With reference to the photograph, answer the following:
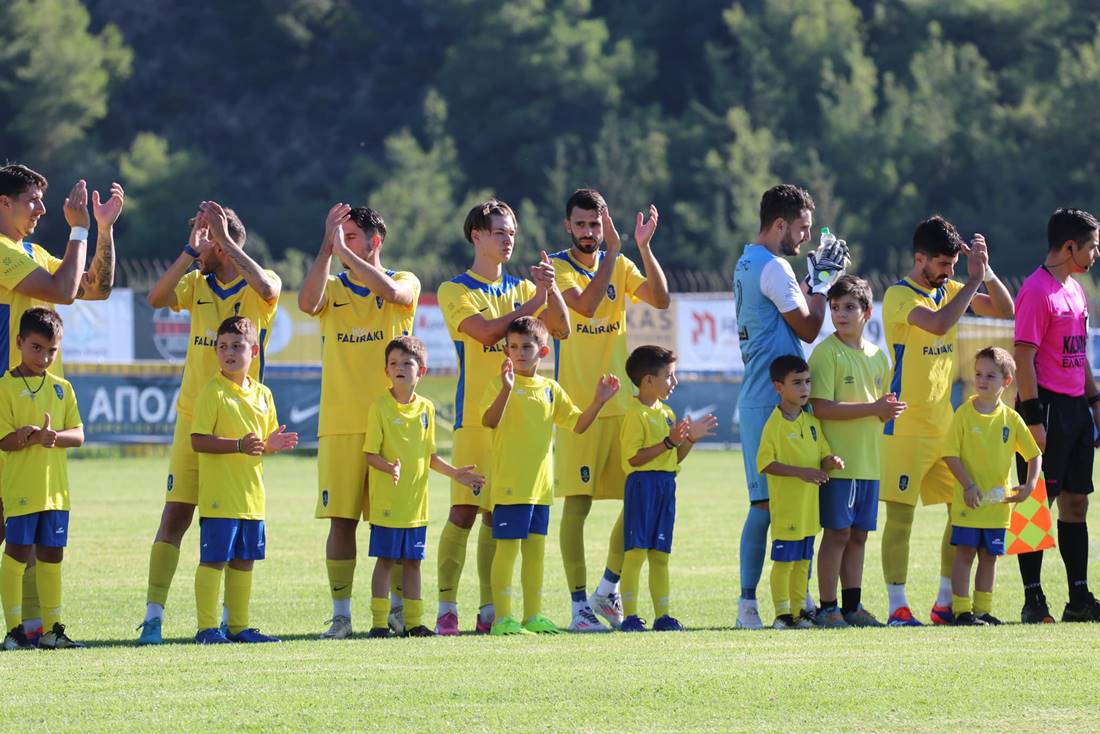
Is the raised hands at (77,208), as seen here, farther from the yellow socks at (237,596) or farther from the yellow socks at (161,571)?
the yellow socks at (237,596)

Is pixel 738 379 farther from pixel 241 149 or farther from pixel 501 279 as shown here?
pixel 241 149

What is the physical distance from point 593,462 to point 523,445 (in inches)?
25.4

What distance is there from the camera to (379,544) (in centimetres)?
930

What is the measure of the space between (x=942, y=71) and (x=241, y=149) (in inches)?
999

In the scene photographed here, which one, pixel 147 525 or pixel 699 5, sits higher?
pixel 699 5

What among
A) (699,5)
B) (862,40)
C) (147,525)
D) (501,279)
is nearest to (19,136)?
(699,5)

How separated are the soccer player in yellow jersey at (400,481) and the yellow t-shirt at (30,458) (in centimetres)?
154

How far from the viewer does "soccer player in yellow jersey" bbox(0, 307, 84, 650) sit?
880cm

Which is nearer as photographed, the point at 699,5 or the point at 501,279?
the point at 501,279

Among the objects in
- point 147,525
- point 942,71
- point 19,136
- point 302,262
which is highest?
point 942,71

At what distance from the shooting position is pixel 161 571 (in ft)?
30.2

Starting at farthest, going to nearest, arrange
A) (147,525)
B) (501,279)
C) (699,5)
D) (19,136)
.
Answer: (699,5) < (19,136) < (147,525) < (501,279)

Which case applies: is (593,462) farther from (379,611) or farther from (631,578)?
(379,611)

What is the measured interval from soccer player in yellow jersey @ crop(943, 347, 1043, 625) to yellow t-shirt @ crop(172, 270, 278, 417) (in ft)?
12.6
